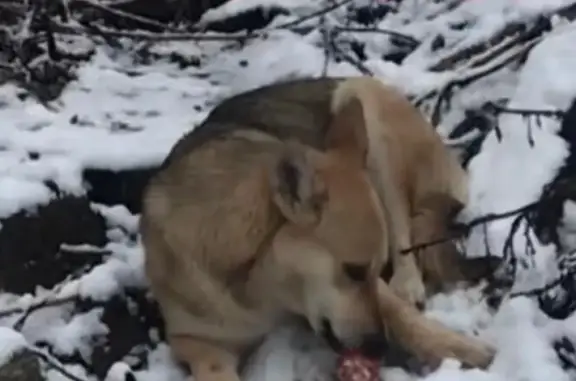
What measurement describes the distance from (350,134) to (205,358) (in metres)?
0.80

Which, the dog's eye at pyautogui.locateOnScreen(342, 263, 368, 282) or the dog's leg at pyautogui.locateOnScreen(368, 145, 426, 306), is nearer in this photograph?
the dog's eye at pyautogui.locateOnScreen(342, 263, 368, 282)

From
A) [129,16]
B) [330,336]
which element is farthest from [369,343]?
[129,16]

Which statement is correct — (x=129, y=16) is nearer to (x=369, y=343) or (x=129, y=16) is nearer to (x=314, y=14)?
(x=314, y=14)

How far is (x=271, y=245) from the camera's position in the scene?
3506 mm

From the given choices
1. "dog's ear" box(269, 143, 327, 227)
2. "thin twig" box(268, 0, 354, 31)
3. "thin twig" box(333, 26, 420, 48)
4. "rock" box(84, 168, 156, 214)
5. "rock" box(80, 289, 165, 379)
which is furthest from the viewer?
"thin twig" box(268, 0, 354, 31)

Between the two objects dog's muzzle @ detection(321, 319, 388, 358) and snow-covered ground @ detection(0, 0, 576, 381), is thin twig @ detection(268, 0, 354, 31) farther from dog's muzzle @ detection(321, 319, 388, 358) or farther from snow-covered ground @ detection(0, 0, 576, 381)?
dog's muzzle @ detection(321, 319, 388, 358)

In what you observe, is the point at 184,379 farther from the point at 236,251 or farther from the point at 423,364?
the point at 423,364

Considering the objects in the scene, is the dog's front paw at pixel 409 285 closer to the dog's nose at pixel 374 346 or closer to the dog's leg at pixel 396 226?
the dog's leg at pixel 396 226

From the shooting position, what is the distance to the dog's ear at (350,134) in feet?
11.9

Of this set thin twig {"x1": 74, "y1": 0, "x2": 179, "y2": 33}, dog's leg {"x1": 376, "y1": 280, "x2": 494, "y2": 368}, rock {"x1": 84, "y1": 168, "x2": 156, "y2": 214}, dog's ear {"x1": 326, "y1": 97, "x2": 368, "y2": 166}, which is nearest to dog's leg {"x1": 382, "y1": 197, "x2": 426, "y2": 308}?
dog's leg {"x1": 376, "y1": 280, "x2": 494, "y2": 368}

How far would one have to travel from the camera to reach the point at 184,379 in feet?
12.0

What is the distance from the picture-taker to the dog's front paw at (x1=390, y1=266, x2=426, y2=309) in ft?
12.9

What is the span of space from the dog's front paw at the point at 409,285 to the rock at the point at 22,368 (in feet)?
3.84

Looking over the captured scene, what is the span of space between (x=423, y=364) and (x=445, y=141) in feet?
4.45
